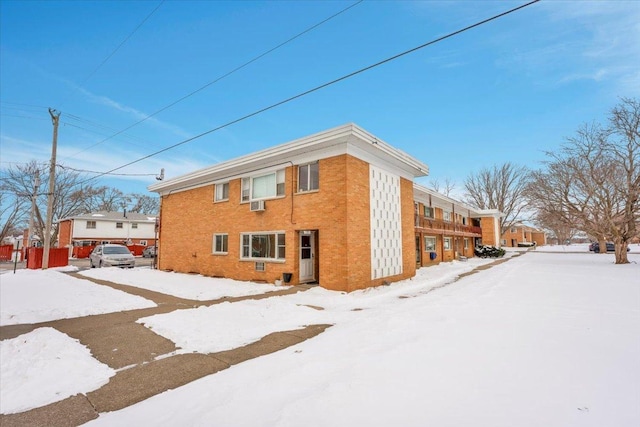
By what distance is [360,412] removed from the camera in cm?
301

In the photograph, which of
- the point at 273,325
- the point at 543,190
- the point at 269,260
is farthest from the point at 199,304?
the point at 543,190

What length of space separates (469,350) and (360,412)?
2.56m

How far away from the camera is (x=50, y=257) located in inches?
896

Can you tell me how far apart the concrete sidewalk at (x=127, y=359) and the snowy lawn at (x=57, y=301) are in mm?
677

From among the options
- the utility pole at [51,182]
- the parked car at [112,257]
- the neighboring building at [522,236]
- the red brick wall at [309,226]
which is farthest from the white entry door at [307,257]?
the neighboring building at [522,236]

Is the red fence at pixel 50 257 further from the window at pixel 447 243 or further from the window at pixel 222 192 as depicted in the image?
the window at pixel 447 243

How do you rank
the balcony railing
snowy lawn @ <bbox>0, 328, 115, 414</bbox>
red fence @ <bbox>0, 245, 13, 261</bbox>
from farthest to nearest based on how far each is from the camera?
red fence @ <bbox>0, 245, 13, 261</bbox>
the balcony railing
snowy lawn @ <bbox>0, 328, 115, 414</bbox>

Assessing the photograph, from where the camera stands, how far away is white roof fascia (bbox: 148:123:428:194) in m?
11.4

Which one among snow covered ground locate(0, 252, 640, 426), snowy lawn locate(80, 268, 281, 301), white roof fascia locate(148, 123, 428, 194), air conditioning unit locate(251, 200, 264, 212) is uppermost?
white roof fascia locate(148, 123, 428, 194)

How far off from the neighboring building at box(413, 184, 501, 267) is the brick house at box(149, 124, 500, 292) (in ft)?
24.1

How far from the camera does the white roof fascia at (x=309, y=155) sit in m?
11.4

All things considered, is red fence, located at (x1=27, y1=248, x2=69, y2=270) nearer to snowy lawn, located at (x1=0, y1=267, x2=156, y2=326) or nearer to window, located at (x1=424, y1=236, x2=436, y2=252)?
snowy lawn, located at (x1=0, y1=267, x2=156, y2=326)

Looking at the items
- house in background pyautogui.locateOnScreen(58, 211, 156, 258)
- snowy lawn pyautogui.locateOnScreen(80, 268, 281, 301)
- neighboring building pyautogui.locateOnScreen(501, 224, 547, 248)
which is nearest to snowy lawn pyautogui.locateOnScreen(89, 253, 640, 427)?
snowy lawn pyautogui.locateOnScreen(80, 268, 281, 301)

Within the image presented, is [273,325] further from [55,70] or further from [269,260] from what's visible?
[55,70]
